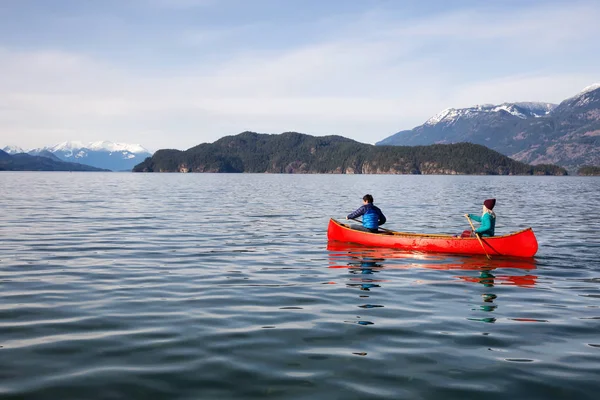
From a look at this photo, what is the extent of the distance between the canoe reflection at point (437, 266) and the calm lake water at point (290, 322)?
101 mm

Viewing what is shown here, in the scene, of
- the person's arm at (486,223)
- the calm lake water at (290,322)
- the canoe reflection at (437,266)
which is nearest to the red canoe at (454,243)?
the canoe reflection at (437,266)

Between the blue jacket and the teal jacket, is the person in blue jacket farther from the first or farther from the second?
the teal jacket

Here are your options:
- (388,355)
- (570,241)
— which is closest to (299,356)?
(388,355)

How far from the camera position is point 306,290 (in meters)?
13.2

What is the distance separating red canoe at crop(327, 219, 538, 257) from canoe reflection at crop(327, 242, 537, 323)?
11.9 inches

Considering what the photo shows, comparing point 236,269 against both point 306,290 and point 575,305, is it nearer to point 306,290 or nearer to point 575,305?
point 306,290

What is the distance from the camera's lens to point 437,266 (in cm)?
1716

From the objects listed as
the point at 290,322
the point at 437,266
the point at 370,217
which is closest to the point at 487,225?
the point at 437,266

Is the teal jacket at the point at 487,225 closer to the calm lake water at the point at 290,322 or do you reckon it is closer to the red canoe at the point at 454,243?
the red canoe at the point at 454,243

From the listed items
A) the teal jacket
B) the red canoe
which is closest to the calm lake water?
the red canoe

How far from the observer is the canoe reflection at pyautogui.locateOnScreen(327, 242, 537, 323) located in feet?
46.9

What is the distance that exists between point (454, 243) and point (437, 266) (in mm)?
2318

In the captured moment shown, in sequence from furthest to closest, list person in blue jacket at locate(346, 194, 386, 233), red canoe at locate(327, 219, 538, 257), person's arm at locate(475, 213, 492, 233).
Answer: person in blue jacket at locate(346, 194, 386, 233), person's arm at locate(475, 213, 492, 233), red canoe at locate(327, 219, 538, 257)

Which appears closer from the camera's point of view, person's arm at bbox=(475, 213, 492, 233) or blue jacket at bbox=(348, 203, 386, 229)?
person's arm at bbox=(475, 213, 492, 233)
